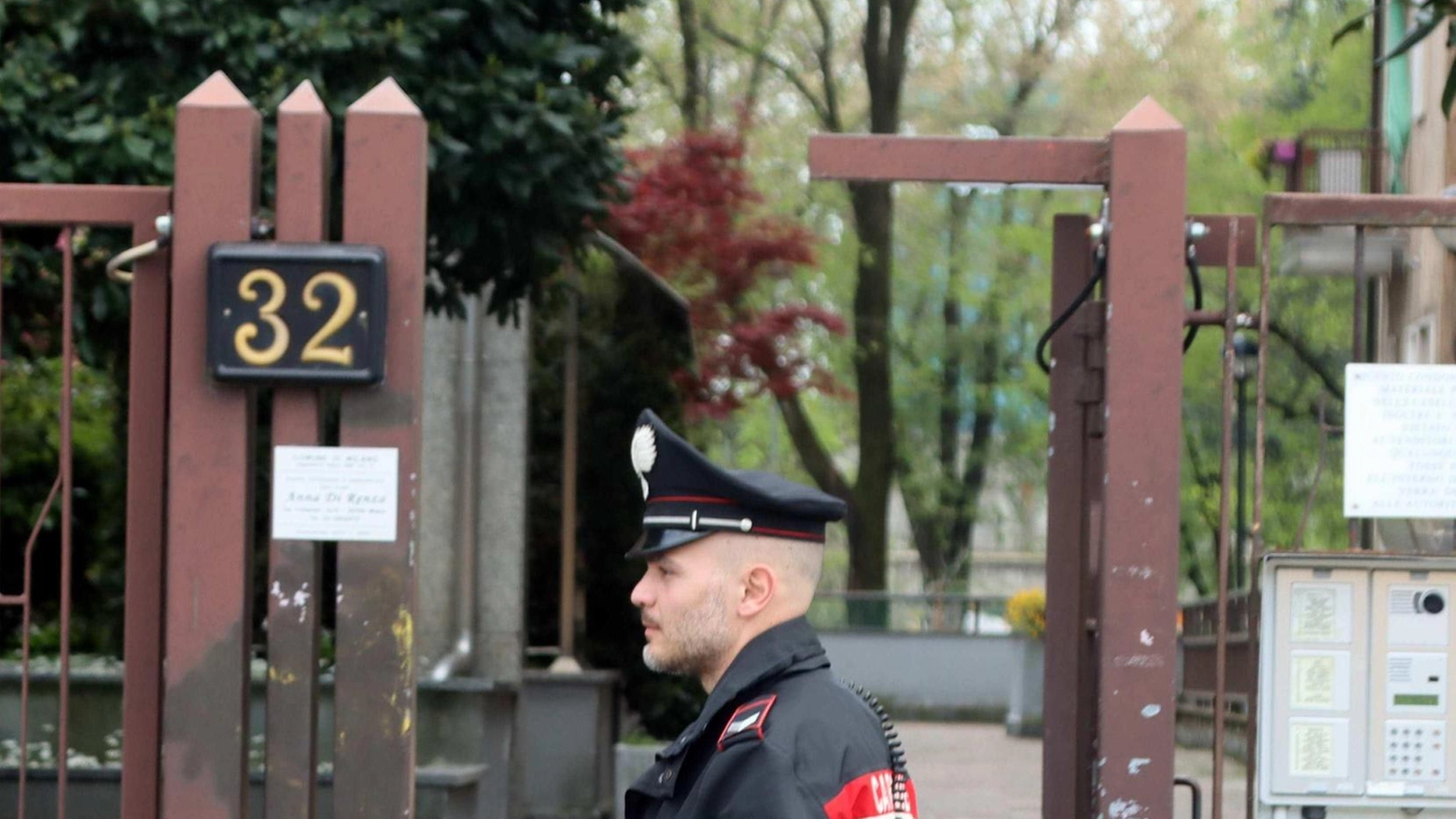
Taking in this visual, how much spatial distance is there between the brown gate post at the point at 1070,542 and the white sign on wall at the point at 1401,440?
683mm

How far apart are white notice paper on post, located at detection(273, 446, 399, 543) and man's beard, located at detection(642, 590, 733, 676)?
177 centimetres

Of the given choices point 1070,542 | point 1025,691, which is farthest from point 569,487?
point 1025,691

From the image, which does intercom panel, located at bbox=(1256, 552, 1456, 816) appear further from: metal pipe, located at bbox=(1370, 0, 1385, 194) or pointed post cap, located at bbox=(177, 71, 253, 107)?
metal pipe, located at bbox=(1370, 0, 1385, 194)

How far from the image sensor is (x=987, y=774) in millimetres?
15883

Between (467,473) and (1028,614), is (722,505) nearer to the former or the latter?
(467,473)

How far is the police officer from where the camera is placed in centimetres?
292

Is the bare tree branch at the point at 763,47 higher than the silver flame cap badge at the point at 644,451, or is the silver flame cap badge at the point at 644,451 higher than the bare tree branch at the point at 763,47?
the bare tree branch at the point at 763,47

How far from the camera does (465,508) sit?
11.9 meters

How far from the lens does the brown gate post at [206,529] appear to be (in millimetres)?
4855

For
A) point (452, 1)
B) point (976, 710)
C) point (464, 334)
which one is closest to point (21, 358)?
point (464, 334)

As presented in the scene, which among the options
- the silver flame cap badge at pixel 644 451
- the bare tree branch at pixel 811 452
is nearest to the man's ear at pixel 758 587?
the silver flame cap badge at pixel 644 451

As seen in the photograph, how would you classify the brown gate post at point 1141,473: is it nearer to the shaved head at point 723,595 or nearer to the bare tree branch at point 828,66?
the shaved head at point 723,595

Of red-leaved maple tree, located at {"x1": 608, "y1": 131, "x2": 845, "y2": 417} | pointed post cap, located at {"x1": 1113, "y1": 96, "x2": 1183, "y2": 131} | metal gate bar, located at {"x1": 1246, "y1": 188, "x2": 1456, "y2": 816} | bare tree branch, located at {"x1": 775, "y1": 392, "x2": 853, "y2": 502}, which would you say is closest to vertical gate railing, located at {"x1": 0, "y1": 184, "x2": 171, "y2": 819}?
pointed post cap, located at {"x1": 1113, "y1": 96, "x2": 1183, "y2": 131}

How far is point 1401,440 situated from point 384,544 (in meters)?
2.42
